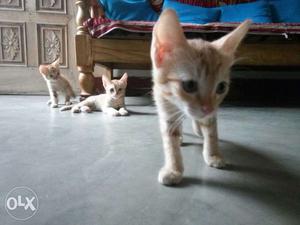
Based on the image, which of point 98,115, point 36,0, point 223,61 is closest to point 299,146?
point 223,61

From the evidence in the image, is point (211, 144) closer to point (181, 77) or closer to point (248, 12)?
point (181, 77)

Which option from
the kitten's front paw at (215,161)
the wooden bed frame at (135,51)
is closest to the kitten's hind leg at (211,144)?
the kitten's front paw at (215,161)

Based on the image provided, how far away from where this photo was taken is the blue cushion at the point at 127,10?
213 cm

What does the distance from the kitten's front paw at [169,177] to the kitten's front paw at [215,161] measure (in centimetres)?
16

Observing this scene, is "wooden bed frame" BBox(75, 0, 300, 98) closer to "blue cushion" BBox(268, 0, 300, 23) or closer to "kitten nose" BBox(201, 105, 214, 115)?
"blue cushion" BBox(268, 0, 300, 23)

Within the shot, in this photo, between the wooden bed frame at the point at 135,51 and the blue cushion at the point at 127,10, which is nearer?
the wooden bed frame at the point at 135,51

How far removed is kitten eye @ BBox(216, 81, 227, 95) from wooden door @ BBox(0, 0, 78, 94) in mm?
2195

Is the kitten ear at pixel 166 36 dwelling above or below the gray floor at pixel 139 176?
above

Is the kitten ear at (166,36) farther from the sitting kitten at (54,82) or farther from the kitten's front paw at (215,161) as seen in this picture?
the sitting kitten at (54,82)

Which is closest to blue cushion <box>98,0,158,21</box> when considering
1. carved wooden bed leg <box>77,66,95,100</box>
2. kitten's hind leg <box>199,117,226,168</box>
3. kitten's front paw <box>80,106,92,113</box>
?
carved wooden bed leg <box>77,66,95,100</box>

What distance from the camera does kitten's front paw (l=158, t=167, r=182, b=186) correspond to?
75 centimetres

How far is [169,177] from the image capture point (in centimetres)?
75

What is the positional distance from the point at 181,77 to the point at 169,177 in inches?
10.0

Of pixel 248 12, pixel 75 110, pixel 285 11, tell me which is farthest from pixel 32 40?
pixel 285 11
